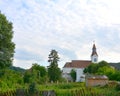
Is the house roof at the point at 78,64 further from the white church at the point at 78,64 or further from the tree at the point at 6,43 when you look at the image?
the tree at the point at 6,43

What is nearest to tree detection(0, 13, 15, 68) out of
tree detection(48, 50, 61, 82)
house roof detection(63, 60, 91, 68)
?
tree detection(48, 50, 61, 82)

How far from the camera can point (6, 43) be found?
45094mm

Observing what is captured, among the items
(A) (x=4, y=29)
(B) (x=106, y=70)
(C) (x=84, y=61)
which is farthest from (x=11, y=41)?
(C) (x=84, y=61)

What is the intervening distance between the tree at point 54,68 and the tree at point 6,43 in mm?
35260

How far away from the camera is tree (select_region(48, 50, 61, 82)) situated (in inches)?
3176

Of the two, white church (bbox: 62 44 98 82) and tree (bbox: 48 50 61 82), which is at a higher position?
white church (bbox: 62 44 98 82)

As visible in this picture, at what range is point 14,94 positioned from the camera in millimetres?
32438

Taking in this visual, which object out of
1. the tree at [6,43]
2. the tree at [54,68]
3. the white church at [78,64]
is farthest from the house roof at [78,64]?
the tree at [6,43]

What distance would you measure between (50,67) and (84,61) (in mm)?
59096

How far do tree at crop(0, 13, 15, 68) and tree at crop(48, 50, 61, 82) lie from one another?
116 feet

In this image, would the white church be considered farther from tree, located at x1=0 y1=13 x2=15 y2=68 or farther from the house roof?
tree, located at x1=0 y1=13 x2=15 y2=68

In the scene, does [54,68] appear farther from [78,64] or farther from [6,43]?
[78,64]

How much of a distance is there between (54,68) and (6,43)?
124 feet

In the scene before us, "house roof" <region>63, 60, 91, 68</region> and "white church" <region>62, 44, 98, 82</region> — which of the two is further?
"house roof" <region>63, 60, 91, 68</region>
